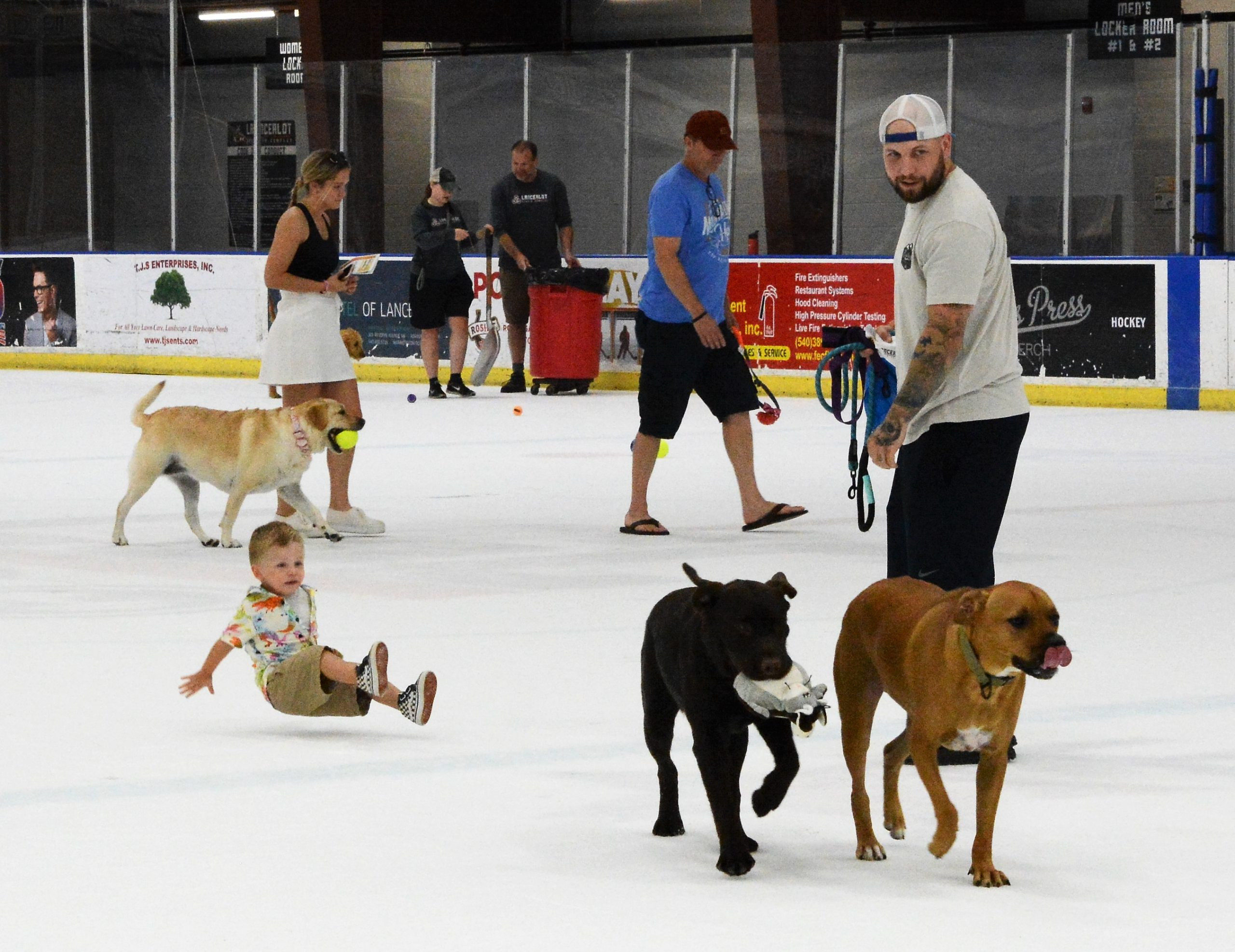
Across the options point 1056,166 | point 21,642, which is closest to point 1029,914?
point 21,642

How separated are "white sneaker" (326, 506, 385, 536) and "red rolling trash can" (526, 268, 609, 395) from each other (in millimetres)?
8095

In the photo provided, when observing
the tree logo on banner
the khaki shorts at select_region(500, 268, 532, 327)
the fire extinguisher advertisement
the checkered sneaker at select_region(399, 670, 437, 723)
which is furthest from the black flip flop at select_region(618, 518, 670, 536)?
the tree logo on banner

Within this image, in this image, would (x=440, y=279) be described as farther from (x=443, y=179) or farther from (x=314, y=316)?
(x=314, y=316)

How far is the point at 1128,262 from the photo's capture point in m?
14.5

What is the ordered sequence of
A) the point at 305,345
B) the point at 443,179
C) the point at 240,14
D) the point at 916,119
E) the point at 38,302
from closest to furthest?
the point at 916,119 < the point at 305,345 < the point at 443,179 < the point at 38,302 < the point at 240,14

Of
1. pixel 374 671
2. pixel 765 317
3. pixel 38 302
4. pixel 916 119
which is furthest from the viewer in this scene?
pixel 38 302

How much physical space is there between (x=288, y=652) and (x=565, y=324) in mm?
11627

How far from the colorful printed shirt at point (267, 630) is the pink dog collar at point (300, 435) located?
292 centimetres

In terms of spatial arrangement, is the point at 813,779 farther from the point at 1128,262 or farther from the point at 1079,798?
the point at 1128,262

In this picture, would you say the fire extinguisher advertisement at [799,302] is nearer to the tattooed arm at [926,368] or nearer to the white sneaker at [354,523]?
the white sneaker at [354,523]

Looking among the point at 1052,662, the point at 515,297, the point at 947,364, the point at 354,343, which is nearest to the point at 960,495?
the point at 947,364

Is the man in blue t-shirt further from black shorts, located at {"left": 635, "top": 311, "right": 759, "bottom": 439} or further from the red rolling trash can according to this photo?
the red rolling trash can

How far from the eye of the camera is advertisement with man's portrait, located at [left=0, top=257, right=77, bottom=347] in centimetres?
1952

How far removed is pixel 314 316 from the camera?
8.04 meters
